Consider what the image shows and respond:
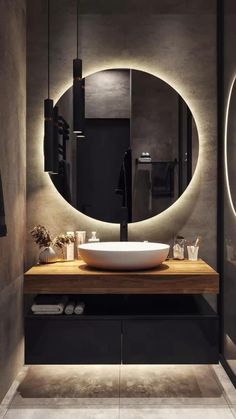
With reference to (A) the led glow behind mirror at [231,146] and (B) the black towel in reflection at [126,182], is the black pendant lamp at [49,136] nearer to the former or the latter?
(B) the black towel in reflection at [126,182]

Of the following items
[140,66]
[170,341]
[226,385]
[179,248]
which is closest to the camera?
[170,341]

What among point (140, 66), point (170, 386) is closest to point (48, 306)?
point (170, 386)

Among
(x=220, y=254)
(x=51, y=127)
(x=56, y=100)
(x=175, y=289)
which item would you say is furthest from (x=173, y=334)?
(x=56, y=100)

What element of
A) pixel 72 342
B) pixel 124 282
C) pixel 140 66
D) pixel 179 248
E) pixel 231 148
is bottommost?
pixel 72 342

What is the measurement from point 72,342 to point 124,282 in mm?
498

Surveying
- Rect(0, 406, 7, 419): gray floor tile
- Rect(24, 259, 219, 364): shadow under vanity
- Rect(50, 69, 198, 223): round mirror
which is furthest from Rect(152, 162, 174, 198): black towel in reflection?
Rect(0, 406, 7, 419): gray floor tile

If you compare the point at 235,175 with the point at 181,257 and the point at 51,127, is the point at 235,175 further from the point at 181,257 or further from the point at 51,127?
the point at 51,127

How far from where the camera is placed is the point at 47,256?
2740 millimetres

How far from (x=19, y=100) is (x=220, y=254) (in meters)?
1.75

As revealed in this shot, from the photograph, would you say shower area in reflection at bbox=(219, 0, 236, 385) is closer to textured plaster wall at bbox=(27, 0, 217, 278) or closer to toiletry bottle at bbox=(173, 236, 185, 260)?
textured plaster wall at bbox=(27, 0, 217, 278)

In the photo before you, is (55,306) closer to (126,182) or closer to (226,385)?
(126,182)

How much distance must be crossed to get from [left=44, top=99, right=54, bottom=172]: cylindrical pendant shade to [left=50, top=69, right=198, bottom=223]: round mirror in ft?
1.10

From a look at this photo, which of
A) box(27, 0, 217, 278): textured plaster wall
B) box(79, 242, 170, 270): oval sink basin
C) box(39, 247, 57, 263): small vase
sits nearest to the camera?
box(79, 242, 170, 270): oval sink basin

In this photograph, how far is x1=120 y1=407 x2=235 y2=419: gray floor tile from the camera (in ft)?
7.23
